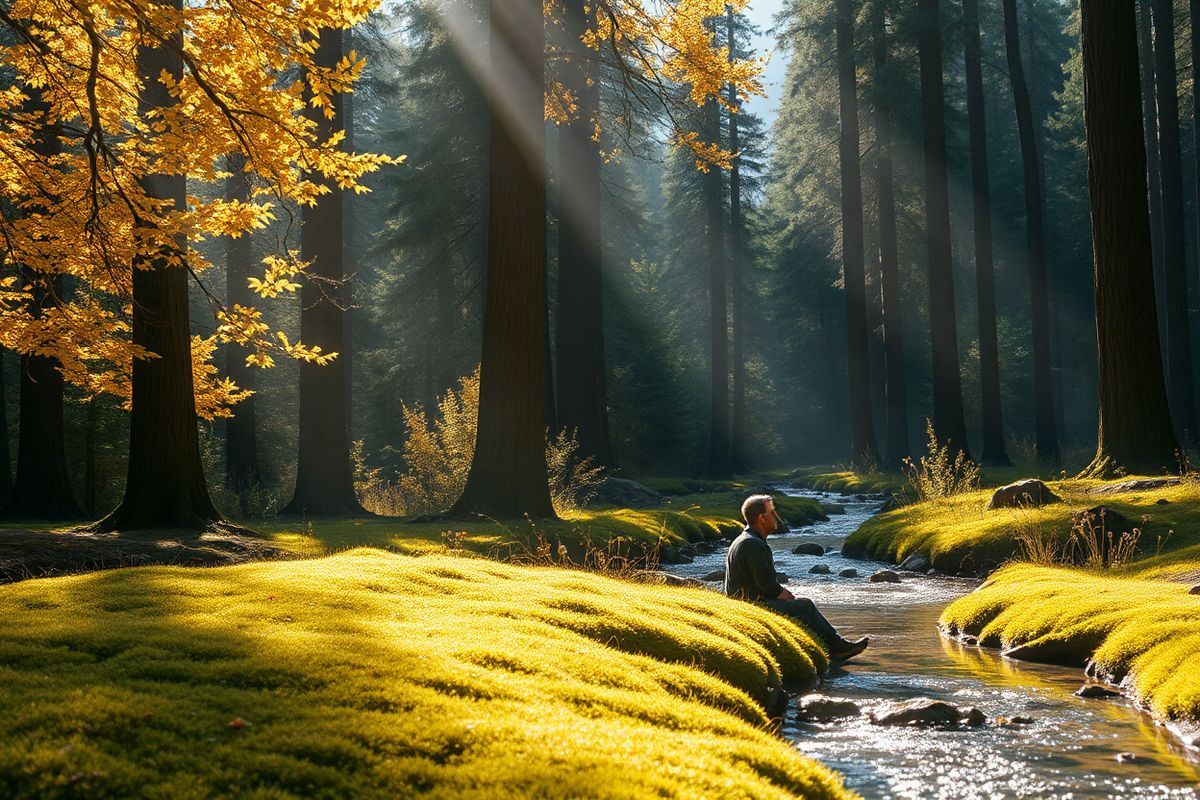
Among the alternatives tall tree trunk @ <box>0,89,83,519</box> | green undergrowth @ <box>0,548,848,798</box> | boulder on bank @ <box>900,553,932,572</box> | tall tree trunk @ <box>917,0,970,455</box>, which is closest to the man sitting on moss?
green undergrowth @ <box>0,548,848,798</box>

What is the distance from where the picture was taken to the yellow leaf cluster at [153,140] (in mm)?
9406

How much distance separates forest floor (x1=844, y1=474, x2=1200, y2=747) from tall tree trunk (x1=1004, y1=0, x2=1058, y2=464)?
14149 mm

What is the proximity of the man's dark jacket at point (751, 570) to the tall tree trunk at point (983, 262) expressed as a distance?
1988 centimetres

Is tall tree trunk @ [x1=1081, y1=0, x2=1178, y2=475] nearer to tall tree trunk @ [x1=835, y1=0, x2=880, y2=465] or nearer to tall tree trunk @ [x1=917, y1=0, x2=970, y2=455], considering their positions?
tall tree trunk @ [x1=917, y1=0, x2=970, y2=455]

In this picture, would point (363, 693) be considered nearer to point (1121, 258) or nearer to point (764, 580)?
point (764, 580)

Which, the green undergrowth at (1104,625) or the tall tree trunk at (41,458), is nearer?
the green undergrowth at (1104,625)

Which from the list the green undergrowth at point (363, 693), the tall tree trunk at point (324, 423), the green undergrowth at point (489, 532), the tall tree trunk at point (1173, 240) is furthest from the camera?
the tall tree trunk at point (1173, 240)

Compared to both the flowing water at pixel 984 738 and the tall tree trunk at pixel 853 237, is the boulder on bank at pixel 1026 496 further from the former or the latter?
the tall tree trunk at pixel 853 237

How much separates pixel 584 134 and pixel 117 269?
1883 cm

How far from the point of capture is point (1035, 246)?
107ft

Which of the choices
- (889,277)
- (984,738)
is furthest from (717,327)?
(984,738)

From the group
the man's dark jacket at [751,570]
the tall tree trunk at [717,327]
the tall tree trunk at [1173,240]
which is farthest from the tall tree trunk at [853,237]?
the man's dark jacket at [751,570]

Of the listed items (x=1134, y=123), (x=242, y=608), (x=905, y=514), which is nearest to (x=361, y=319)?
(x=905, y=514)

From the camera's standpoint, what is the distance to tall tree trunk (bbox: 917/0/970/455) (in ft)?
93.3
